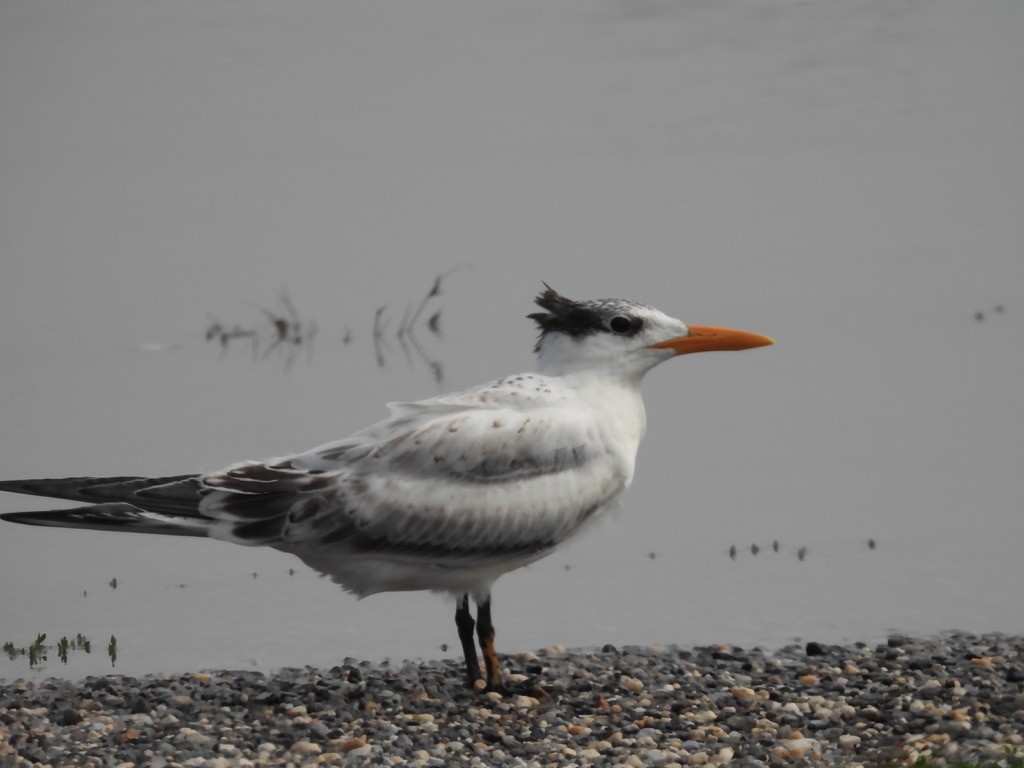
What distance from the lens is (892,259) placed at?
57.8 feet

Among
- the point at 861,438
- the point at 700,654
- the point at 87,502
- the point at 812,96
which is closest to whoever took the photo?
the point at 87,502

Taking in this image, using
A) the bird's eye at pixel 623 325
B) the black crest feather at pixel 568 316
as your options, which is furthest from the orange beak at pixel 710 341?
the black crest feather at pixel 568 316

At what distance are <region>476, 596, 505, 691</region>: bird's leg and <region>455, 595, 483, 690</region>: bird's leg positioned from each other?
4cm

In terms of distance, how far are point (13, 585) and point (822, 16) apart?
22.8 metres

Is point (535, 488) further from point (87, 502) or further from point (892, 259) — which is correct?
point (892, 259)

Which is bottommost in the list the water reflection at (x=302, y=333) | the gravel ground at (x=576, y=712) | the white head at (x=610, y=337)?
the gravel ground at (x=576, y=712)

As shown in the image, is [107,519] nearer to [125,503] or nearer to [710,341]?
[125,503]

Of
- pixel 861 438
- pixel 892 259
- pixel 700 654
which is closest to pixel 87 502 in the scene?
pixel 700 654

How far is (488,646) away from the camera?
336 inches

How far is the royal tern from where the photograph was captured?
8.23 meters

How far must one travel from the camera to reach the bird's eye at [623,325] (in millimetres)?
8719

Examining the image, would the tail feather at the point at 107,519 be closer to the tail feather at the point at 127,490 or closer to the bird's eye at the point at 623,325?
the tail feather at the point at 127,490

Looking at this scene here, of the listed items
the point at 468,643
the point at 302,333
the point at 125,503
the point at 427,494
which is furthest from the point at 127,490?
the point at 302,333

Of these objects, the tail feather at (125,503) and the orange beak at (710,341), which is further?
the orange beak at (710,341)
